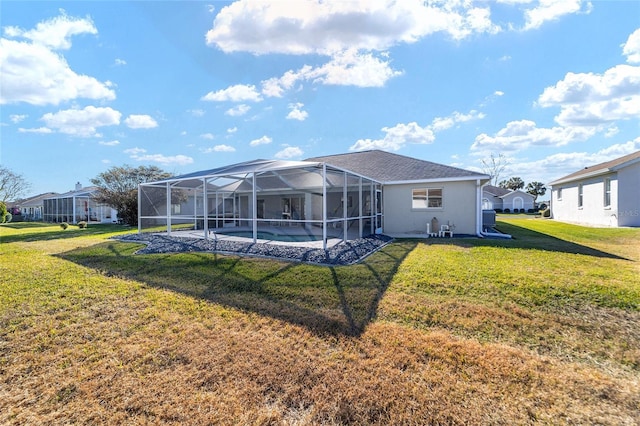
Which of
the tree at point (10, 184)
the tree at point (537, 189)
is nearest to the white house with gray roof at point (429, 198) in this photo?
the tree at point (10, 184)

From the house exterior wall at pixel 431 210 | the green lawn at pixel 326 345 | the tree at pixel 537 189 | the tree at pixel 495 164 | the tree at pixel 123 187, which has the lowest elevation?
the green lawn at pixel 326 345

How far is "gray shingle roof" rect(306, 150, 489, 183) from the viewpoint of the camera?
503 inches

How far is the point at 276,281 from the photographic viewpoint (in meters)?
5.89

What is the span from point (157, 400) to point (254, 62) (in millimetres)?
15268

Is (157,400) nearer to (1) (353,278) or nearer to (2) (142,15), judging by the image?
(1) (353,278)

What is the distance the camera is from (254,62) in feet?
47.5

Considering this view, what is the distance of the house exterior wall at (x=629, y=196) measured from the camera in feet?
47.4

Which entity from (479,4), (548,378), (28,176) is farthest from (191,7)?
(28,176)

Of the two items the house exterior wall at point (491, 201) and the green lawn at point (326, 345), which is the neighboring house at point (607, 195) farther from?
the house exterior wall at point (491, 201)

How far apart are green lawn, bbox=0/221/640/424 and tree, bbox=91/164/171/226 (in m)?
15.9

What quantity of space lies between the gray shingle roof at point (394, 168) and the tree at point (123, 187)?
1471cm

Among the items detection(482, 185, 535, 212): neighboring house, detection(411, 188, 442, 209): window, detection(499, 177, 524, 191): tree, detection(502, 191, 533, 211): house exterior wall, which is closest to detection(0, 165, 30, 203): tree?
detection(411, 188, 442, 209): window

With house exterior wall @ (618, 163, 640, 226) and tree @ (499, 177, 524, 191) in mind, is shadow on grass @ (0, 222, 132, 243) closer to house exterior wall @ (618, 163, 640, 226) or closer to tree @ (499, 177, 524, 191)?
house exterior wall @ (618, 163, 640, 226)

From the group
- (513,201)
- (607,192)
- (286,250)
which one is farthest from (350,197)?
(513,201)
